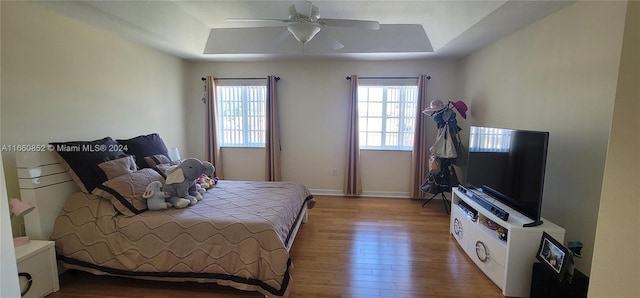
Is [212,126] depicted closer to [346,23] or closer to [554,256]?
[346,23]

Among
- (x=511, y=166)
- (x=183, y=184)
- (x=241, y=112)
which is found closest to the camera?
(x=511, y=166)

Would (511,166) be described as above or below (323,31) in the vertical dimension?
below

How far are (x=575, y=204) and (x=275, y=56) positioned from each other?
3764 millimetres

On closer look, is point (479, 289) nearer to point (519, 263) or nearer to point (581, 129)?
point (519, 263)

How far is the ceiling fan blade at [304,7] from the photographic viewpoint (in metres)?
2.12

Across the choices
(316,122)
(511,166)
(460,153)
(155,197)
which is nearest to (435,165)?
(460,153)

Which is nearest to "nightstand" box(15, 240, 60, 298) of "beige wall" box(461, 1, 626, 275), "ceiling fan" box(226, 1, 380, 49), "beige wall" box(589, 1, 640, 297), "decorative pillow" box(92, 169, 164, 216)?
"decorative pillow" box(92, 169, 164, 216)

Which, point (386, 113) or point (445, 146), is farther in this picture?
point (386, 113)

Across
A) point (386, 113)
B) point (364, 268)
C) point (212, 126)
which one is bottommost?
point (364, 268)

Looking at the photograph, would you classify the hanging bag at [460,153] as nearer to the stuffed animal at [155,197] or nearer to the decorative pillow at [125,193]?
the stuffed animal at [155,197]

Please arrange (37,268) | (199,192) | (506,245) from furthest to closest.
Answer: (199,192), (506,245), (37,268)

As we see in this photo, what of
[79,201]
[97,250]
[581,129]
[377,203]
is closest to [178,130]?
[79,201]

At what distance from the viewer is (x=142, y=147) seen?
10.1ft

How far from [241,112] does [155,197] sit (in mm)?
2543
